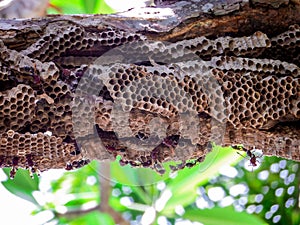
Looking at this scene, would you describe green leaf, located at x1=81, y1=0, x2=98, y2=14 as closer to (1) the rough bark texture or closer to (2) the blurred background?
(2) the blurred background

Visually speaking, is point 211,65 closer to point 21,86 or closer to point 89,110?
point 89,110

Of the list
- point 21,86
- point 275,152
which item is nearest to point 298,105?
point 275,152

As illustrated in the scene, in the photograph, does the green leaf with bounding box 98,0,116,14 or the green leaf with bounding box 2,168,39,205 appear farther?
the green leaf with bounding box 98,0,116,14

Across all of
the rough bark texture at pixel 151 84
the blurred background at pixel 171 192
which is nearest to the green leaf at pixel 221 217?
the blurred background at pixel 171 192

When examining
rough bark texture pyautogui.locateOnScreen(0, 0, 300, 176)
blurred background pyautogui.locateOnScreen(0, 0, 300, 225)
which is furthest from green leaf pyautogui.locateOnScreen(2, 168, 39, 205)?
rough bark texture pyautogui.locateOnScreen(0, 0, 300, 176)

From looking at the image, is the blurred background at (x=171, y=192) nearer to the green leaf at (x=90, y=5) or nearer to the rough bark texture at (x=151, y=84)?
the green leaf at (x=90, y=5)

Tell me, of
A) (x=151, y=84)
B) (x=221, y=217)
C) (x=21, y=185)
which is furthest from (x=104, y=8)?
(x=151, y=84)
